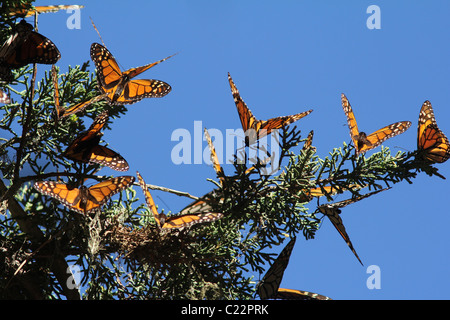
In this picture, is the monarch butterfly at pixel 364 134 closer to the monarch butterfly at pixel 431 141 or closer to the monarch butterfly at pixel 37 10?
the monarch butterfly at pixel 431 141

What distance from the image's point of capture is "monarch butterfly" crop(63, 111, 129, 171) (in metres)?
5.28

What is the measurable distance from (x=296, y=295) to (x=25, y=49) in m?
3.22

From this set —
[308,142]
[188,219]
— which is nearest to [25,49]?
[188,219]

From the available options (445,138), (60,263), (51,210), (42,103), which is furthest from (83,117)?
(445,138)

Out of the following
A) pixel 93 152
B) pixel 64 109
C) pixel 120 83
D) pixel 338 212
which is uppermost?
pixel 120 83

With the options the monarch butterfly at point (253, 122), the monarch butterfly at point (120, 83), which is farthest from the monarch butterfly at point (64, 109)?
the monarch butterfly at point (253, 122)

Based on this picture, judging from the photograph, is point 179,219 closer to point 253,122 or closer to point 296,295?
point 253,122

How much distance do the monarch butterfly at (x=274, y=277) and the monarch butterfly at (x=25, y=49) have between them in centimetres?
265

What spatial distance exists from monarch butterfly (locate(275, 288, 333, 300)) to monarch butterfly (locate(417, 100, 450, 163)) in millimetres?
1553

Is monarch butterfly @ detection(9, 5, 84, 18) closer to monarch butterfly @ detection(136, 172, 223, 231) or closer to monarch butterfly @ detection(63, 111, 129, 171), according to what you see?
monarch butterfly @ detection(63, 111, 129, 171)

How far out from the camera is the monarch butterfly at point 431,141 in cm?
525

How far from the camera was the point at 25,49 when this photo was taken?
5234mm
